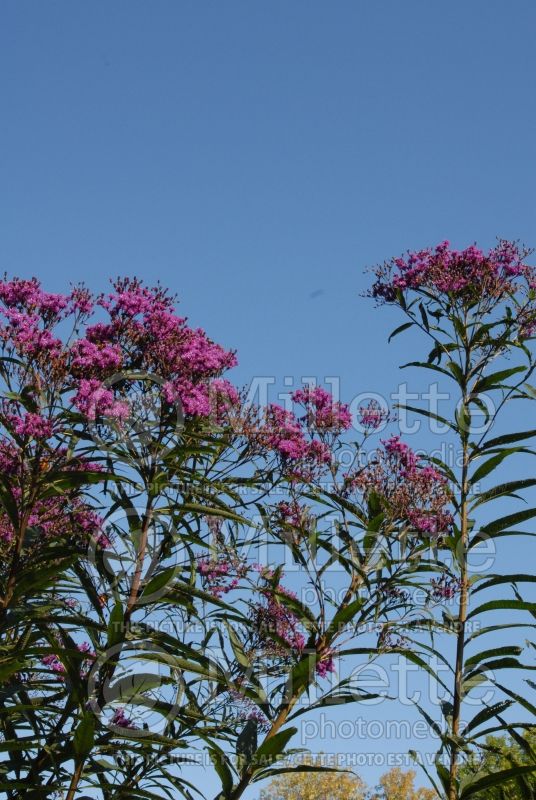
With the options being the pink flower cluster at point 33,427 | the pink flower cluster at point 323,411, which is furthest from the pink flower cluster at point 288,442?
the pink flower cluster at point 33,427

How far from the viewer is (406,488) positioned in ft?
18.7

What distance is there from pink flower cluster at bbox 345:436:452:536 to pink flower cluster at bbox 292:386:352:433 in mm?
459

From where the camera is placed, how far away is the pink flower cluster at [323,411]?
251 inches

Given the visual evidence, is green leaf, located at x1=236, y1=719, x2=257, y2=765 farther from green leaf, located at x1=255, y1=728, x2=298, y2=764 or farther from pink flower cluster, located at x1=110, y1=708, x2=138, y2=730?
pink flower cluster, located at x1=110, y1=708, x2=138, y2=730

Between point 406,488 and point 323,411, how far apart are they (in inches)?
41.4

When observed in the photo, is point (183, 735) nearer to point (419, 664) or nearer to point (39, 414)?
point (419, 664)

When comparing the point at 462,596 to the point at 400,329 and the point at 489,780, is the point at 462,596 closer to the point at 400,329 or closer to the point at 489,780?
the point at 489,780

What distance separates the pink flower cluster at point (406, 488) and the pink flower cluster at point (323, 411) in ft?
1.51

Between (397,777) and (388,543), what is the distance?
21.9m

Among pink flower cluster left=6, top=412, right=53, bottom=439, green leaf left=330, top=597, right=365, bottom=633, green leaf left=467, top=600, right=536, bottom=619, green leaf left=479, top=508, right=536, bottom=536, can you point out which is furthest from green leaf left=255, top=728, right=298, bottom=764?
pink flower cluster left=6, top=412, right=53, bottom=439

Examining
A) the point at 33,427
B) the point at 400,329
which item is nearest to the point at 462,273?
the point at 400,329

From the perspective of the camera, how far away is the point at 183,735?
4965 mm

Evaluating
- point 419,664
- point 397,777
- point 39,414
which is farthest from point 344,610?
point 397,777

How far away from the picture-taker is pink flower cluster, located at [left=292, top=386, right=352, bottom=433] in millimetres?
6375
